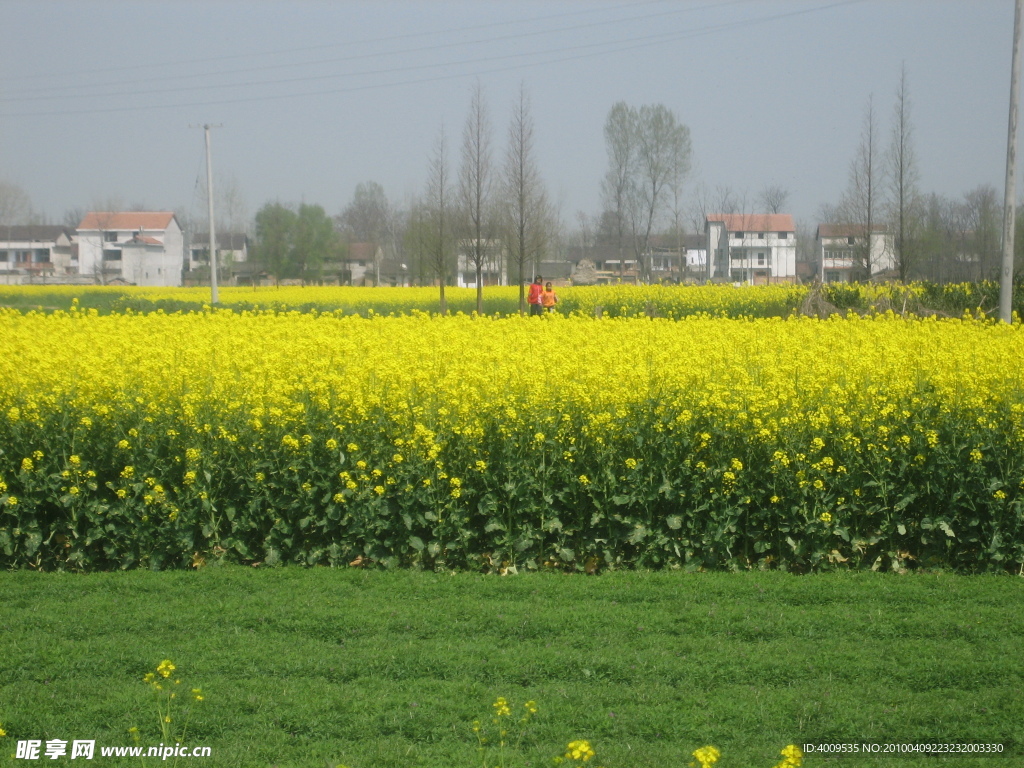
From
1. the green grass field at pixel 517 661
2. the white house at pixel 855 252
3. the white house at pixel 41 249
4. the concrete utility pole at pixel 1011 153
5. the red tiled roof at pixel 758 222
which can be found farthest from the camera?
the white house at pixel 41 249

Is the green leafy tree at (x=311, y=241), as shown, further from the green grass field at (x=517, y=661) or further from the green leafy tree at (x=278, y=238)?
the green grass field at (x=517, y=661)

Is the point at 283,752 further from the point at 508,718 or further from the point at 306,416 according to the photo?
the point at 306,416

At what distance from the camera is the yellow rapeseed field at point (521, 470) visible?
628 centimetres

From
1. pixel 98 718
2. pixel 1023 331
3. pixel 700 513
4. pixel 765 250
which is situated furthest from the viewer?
pixel 765 250

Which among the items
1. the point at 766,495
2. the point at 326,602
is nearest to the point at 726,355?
the point at 766,495

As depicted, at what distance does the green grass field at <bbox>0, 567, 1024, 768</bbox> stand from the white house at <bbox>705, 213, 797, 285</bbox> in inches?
1944

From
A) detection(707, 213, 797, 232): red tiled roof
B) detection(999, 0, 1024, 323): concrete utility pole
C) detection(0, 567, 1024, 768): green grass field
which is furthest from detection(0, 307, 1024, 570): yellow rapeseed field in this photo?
detection(707, 213, 797, 232): red tiled roof

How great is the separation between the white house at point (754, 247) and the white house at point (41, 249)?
153ft

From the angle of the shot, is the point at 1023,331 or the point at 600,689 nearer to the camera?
the point at 600,689

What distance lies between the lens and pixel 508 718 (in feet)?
13.3

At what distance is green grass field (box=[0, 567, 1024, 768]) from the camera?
13.0 ft

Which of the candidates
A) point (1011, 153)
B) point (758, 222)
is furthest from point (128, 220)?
point (1011, 153)

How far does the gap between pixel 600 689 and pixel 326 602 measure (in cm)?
187

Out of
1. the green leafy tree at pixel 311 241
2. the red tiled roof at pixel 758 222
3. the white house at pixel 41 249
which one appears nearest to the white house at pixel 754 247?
the red tiled roof at pixel 758 222
